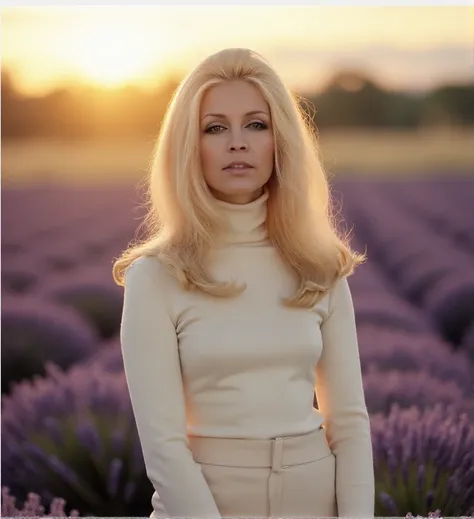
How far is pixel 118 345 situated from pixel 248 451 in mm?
2082

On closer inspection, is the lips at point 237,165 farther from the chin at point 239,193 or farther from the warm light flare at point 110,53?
the warm light flare at point 110,53

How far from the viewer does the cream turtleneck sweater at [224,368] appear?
163cm

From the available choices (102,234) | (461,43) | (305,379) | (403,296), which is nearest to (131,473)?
(102,234)

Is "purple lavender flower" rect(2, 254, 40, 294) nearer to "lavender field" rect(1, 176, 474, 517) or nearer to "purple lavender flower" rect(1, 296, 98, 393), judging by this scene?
"lavender field" rect(1, 176, 474, 517)

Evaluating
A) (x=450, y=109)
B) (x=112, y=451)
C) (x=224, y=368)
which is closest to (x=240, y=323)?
(x=224, y=368)

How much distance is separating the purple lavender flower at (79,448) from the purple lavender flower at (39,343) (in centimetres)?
34

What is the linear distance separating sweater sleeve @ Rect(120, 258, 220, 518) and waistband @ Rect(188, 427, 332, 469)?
4 cm

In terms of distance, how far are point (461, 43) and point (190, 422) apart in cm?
263

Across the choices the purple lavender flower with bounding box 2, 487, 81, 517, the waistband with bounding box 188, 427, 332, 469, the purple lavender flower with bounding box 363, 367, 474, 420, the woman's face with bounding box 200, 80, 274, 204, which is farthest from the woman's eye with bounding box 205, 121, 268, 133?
the purple lavender flower with bounding box 363, 367, 474, 420

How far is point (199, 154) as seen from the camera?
5.64 feet

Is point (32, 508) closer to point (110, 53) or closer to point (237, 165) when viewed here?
point (237, 165)

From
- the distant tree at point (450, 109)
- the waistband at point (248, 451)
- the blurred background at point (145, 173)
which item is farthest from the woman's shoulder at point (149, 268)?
the distant tree at point (450, 109)

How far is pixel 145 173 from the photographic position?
395 cm

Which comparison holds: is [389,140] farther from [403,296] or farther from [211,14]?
[211,14]
